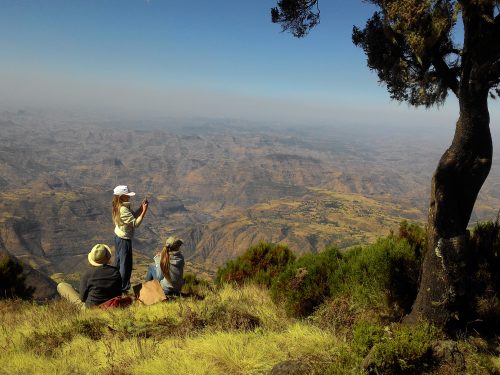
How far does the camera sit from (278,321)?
6.92 metres

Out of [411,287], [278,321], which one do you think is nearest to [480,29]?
[411,287]

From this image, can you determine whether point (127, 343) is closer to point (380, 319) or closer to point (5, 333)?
point (5, 333)

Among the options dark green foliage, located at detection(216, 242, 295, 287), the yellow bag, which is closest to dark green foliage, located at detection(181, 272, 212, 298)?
dark green foliage, located at detection(216, 242, 295, 287)

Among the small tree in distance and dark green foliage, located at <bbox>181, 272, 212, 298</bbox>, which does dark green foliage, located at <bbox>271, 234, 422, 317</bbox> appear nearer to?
the small tree in distance

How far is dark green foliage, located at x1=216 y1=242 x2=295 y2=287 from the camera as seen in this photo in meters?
12.1

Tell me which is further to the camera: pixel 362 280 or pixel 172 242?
pixel 172 242

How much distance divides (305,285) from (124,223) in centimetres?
538

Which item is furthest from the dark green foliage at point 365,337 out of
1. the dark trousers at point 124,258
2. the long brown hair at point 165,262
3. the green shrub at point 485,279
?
the dark trousers at point 124,258

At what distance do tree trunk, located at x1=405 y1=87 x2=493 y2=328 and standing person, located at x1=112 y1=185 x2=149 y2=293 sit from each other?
719 centimetres

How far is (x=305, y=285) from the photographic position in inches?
326

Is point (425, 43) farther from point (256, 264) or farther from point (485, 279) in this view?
point (256, 264)

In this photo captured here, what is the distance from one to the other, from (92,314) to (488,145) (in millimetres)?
8586

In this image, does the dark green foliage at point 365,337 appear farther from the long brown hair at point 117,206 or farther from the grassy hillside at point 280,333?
the long brown hair at point 117,206

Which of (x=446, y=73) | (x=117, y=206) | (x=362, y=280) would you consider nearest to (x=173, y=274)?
(x=117, y=206)
